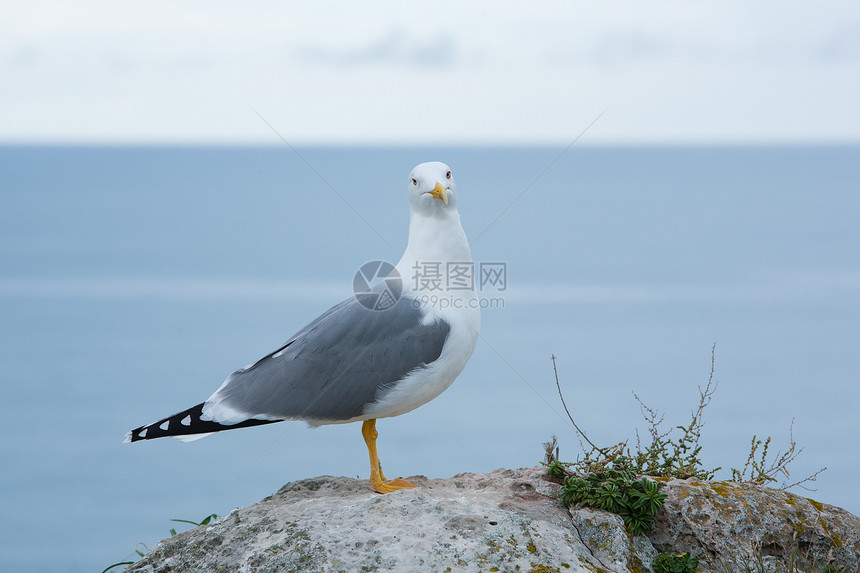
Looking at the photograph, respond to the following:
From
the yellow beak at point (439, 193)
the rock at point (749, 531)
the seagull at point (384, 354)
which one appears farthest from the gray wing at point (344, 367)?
the rock at point (749, 531)

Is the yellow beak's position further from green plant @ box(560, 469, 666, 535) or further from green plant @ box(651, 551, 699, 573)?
green plant @ box(651, 551, 699, 573)

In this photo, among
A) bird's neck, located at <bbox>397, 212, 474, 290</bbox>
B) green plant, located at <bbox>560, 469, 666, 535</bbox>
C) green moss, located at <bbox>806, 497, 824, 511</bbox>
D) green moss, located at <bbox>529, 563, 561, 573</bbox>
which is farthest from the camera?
bird's neck, located at <bbox>397, 212, 474, 290</bbox>

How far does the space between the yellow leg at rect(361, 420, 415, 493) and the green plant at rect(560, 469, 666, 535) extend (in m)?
1.20

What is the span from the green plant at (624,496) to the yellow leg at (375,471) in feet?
3.93

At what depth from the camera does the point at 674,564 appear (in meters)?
5.02

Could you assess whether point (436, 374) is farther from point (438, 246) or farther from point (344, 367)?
point (438, 246)

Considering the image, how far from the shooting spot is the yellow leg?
5801 mm

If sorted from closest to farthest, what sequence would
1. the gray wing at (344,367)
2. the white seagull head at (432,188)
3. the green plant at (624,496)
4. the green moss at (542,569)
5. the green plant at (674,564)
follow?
the green moss at (542,569) < the green plant at (674,564) < the green plant at (624,496) < the gray wing at (344,367) < the white seagull head at (432,188)

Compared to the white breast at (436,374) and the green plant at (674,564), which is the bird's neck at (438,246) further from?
the green plant at (674,564)

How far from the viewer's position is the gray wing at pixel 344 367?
564cm

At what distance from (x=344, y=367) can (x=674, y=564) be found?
7.97ft

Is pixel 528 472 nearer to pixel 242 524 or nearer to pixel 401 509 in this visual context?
pixel 401 509

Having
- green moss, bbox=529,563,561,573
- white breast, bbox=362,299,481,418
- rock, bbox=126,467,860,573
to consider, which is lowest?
green moss, bbox=529,563,561,573

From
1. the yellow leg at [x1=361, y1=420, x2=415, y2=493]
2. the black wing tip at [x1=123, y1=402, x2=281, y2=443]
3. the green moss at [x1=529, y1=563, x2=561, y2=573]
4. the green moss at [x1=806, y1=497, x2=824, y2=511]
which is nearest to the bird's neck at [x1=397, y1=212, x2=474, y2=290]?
the yellow leg at [x1=361, y1=420, x2=415, y2=493]
